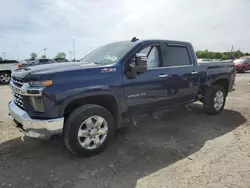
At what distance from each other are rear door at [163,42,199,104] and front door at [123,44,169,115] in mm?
206

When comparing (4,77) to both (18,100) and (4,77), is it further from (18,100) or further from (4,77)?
(18,100)

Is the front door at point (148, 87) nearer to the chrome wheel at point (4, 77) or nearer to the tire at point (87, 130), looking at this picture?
the tire at point (87, 130)

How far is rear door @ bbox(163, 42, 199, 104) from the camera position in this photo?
486 cm

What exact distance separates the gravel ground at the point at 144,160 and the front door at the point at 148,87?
69 cm

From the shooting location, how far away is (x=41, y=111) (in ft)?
11.2

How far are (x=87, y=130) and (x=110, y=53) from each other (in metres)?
1.61

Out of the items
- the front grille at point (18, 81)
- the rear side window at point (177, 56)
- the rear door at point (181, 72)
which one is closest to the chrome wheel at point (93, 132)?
the front grille at point (18, 81)

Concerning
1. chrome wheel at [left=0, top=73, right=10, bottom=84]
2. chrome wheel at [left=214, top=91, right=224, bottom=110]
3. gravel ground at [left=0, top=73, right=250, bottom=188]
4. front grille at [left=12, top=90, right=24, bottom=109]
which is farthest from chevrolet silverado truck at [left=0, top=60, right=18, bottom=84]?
chrome wheel at [left=214, top=91, right=224, bottom=110]

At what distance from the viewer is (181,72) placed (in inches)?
198

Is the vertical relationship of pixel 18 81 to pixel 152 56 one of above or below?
below

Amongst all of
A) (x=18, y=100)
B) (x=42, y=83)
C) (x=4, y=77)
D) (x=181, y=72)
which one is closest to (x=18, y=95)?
(x=18, y=100)

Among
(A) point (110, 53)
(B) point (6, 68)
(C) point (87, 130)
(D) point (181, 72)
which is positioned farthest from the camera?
(B) point (6, 68)

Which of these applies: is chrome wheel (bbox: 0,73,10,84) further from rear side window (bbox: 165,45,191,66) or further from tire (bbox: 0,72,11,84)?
rear side window (bbox: 165,45,191,66)

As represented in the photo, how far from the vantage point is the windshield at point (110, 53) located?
14.0 ft
